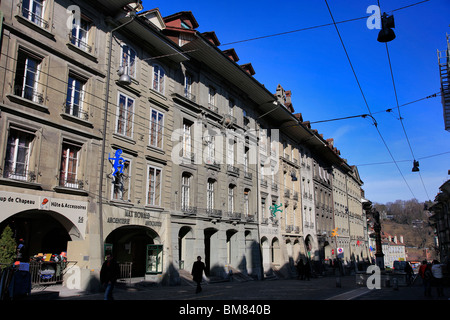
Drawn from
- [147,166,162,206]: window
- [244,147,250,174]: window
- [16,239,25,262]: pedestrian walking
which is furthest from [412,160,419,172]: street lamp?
[16,239,25,262]: pedestrian walking

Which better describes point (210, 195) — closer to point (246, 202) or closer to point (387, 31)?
point (246, 202)

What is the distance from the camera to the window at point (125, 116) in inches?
832

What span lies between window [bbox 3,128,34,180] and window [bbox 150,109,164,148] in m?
7.79

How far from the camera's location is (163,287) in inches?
835

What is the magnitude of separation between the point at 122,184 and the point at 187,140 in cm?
695

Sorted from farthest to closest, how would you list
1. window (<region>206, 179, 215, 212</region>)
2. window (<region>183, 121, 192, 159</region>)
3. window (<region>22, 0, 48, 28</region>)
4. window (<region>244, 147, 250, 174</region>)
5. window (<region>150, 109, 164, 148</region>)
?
window (<region>244, 147, 250, 174</region>) < window (<region>206, 179, 215, 212</region>) < window (<region>183, 121, 192, 159</region>) < window (<region>150, 109, 164, 148</region>) < window (<region>22, 0, 48, 28</region>)

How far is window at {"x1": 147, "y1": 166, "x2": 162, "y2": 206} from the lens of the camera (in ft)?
74.0

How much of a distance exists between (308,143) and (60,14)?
117ft

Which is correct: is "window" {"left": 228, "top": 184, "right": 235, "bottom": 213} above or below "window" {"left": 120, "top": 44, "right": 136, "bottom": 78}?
below

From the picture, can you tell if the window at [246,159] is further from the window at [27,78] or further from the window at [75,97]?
the window at [27,78]

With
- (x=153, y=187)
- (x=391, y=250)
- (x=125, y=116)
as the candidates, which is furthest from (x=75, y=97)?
(x=391, y=250)

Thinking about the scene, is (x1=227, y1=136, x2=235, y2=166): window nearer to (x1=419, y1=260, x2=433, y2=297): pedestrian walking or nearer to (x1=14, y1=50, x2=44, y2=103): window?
(x1=419, y1=260, x2=433, y2=297): pedestrian walking

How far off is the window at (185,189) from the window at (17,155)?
1065 centimetres
